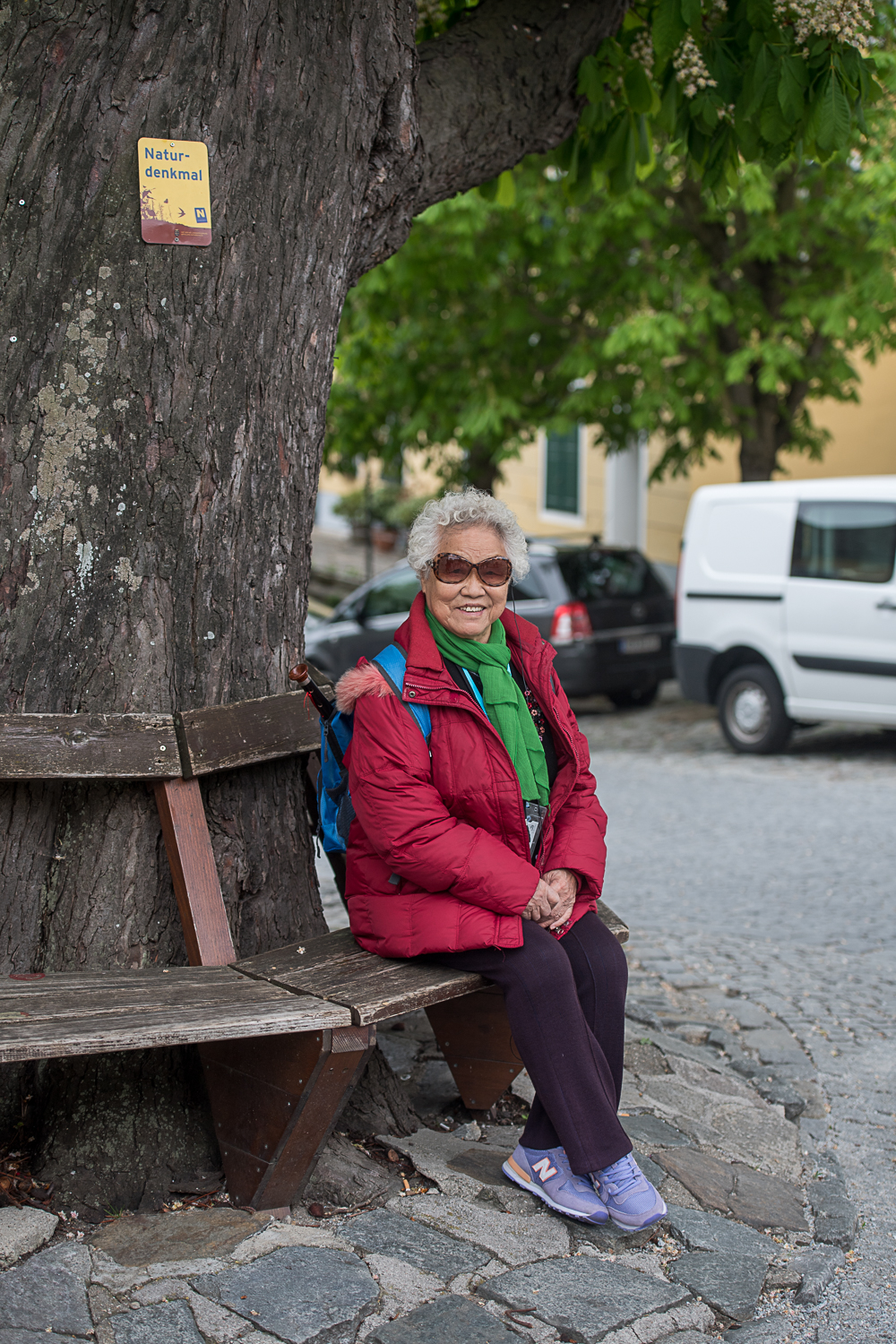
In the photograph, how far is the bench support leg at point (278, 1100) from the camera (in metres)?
2.96

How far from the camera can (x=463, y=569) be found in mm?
3441

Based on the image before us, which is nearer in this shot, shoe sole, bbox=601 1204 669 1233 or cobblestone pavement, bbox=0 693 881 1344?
cobblestone pavement, bbox=0 693 881 1344

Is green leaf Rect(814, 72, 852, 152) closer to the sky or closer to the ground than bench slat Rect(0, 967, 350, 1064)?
closer to the sky

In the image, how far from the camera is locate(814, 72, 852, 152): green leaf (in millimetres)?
4152

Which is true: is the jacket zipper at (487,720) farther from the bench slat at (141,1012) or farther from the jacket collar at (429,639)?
the bench slat at (141,1012)

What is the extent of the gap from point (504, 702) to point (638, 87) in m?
2.30

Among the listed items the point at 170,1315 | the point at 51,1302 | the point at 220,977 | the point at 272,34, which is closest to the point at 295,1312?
the point at 170,1315

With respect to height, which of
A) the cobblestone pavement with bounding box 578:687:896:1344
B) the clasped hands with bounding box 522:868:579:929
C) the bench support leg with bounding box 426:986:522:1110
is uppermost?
the clasped hands with bounding box 522:868:579:929

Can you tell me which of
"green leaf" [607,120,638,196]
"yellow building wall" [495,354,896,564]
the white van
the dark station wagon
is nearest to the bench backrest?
"green leaf" [607,120,638,196]

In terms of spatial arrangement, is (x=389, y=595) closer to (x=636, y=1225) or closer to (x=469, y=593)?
(x=469, y=593)

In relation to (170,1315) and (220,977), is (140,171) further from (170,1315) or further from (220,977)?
(170,1315)

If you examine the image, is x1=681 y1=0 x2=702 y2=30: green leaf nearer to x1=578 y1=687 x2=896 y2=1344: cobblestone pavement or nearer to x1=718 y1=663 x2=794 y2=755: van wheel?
x1=578 y1=687 x2=896 y2=1344: cobblestone pavement

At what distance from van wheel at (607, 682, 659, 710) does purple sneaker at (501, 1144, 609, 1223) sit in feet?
32.7

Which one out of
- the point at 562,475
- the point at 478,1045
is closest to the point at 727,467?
the point at 562,475
